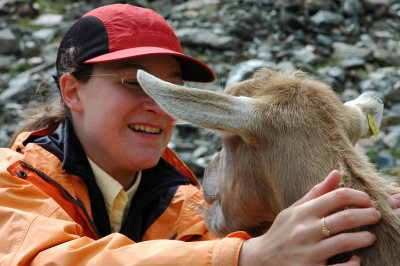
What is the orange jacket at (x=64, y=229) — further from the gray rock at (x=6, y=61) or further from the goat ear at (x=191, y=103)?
the gray rock at (x=6, y=61)

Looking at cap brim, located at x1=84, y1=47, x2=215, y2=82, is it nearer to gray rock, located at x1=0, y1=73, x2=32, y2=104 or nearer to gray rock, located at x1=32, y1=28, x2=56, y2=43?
gray rock, located at x1=0, y1=73, x2=32, y2=104

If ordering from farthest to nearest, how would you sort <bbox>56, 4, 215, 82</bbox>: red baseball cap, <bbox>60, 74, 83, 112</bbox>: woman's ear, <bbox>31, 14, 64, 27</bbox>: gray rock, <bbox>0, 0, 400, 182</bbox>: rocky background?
<bbox>31, 14, 64, 27</bbox>: gray rock, <bbox>0, 0, 400, 182</bbox>: rocky background, <bbox>60, 74, 83, 112</bbox>: woman's ear, <bbox>56, 4, 215, 82</bbox>: red baseball cap

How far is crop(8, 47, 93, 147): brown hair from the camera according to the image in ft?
12.6

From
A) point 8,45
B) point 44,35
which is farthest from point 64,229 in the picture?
point 44,35

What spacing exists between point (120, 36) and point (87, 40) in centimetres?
30

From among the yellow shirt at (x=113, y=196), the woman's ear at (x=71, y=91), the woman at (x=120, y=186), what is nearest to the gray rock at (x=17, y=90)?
the woman at (x=120, y=186)

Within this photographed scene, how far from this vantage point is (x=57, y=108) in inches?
177

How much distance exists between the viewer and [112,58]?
3465 millimetres

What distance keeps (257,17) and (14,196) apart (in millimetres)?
10898

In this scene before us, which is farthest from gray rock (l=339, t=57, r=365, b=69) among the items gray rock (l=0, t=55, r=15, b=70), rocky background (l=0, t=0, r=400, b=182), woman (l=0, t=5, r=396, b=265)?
gray rock (l=0, t=55, r=15, b=70)

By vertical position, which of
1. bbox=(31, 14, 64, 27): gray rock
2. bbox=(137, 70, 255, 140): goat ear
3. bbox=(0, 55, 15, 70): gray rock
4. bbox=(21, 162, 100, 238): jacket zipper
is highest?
bbox=(137, 70, 255, 140): goat ear

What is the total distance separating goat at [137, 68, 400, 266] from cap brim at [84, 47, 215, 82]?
734 mm

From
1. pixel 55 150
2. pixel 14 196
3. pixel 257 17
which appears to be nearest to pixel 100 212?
pixel 55 150

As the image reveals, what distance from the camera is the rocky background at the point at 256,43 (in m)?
9.15
